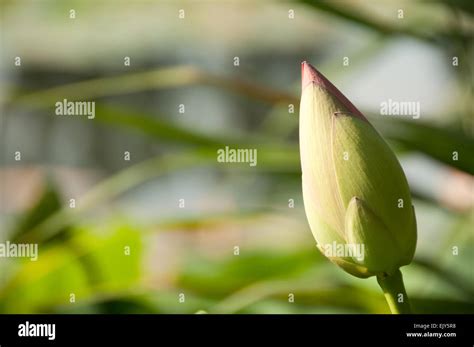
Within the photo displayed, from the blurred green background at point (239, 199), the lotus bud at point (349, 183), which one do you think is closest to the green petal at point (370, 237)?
the lotus bud at point (349, 183)

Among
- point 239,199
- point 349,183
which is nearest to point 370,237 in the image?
point 349,183

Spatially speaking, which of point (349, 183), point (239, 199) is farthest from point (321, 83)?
point (239, 199)

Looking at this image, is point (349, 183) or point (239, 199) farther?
point (239, 199)

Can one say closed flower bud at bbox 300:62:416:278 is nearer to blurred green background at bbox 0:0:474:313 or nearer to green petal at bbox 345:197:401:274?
green petal at bbox 345:197:401:274

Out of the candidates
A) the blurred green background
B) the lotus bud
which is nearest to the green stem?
the lotus bud

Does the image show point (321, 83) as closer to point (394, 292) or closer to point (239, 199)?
point (394, 292)

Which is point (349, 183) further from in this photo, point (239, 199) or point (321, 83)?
point (239, 199)
